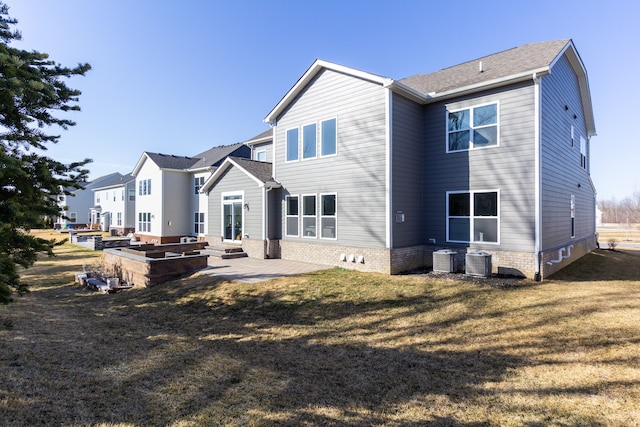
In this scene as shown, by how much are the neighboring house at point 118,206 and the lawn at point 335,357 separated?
29.7 meters

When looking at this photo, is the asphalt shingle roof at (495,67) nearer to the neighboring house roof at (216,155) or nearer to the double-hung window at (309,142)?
the double-hung window at (309,142)

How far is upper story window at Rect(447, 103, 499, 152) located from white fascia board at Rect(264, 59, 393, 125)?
3.01 metres

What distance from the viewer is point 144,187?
28.7 m

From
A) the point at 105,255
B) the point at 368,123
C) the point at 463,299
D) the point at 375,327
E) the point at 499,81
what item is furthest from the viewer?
the point at 105,255

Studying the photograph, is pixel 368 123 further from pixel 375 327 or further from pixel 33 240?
pixel 33 240

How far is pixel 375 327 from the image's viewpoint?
6949 mm

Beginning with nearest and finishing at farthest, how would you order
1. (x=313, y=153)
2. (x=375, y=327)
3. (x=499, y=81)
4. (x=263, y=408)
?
(x=263, y=408), (x=375, y=327), (x=499, y=81), (x=313, y=153)

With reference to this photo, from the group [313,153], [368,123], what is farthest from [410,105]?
[313,153]

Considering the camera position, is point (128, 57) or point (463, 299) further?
point (128, 57)

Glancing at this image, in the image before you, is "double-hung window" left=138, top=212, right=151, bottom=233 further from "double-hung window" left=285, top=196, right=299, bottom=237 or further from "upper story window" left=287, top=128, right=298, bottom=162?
"upper story window" left=287, top=128, right=298, bottom=162

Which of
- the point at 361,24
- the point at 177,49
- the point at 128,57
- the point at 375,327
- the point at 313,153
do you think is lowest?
the point at 375,327

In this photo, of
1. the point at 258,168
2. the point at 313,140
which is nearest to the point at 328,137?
the point at 313,140

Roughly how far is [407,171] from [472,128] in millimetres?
2681

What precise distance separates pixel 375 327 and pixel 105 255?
543 inches
